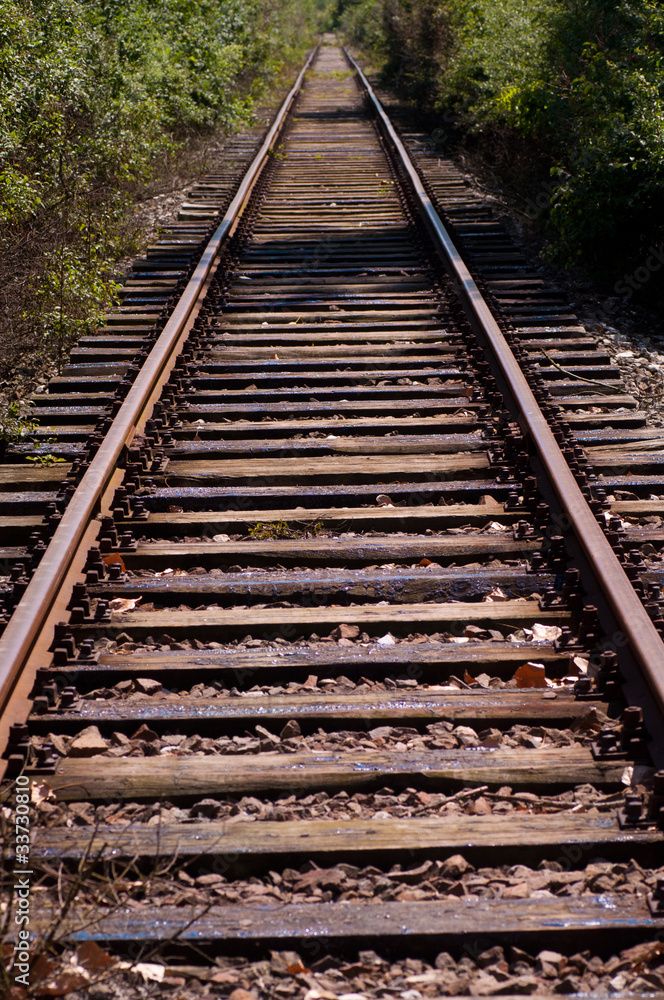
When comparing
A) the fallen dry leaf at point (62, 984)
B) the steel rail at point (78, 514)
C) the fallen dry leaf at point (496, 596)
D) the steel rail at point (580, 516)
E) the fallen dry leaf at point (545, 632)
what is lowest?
the fallen dry leaf at point (62, 984)

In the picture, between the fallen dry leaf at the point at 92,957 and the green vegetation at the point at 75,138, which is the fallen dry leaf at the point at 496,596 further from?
the green vegetation at the point at 75,138

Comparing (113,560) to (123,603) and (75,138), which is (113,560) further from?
(75,138)

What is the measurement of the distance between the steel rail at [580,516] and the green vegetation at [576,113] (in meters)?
1.31

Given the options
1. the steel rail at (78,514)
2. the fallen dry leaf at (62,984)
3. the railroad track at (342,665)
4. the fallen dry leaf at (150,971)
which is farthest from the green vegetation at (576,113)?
the fallen dry leaf at (62,984)

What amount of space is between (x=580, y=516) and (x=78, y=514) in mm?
2031

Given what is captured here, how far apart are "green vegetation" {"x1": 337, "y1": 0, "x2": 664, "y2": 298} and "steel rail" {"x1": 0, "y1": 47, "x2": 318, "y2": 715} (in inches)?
131

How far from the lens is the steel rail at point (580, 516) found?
9.50ft

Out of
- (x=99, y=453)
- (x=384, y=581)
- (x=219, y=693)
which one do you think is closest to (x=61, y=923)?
(x=219, y=693)

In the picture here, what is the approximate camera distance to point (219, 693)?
317 cm

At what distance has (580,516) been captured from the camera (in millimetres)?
3770

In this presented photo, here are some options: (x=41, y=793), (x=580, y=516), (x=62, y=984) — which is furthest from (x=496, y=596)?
(x=62, y=984)

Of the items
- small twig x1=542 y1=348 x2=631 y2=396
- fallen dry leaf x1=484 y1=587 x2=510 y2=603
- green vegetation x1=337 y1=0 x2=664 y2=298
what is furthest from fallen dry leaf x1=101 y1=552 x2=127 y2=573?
green vegetation x1=337 y1=0 x2=664 y2=298

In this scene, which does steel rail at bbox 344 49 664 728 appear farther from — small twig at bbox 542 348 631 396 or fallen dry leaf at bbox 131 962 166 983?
fallen dry leaf at bbox 131 962 166 983

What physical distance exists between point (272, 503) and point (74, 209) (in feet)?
14.7
